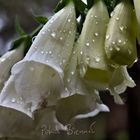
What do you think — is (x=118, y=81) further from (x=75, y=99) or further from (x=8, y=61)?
(x=8, y=61)

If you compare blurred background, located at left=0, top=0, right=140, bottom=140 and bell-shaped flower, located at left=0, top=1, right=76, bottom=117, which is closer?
bell-shaped flower, located at left=0, top=1, right=76, bottom=117

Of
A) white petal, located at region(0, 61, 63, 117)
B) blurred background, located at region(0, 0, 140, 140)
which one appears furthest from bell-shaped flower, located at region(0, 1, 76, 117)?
blurred background, located at region(0, 0, 140, 140)

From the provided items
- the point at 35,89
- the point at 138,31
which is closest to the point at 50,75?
the point at 35,89

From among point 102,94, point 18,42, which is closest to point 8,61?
point 18,42

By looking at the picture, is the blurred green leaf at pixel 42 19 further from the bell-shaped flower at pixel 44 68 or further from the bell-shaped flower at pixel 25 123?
the bell-shaped flower at pixel 25 123

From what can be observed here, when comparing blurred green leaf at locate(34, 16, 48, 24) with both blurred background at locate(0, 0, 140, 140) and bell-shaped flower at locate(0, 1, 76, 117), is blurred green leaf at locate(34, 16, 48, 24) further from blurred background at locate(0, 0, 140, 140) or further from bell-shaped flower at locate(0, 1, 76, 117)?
blurred background at locate(0, 0, 140, 140)

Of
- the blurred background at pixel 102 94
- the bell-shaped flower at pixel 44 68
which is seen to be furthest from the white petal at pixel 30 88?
the blurred background at pixel 102 94

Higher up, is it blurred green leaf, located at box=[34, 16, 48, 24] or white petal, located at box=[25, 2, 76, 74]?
blurred green leaf, located at box=[34, 16, 48, 24]
